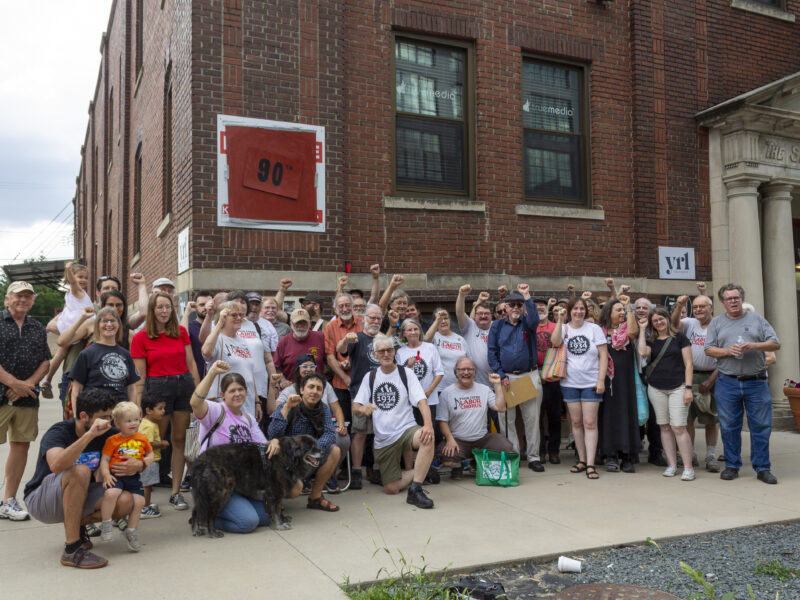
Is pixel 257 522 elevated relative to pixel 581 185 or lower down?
lower down

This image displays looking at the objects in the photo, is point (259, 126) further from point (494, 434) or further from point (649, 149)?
point (649, 149)

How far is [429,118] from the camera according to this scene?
9852 millimetres

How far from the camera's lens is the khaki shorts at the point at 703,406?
7.73 m

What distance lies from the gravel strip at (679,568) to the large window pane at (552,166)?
6.32 metres

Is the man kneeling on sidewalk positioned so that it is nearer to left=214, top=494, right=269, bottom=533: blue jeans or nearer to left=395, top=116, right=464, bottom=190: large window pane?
left=214, top=494, right=269, bottom=533: blue jeans

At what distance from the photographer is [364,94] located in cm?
932

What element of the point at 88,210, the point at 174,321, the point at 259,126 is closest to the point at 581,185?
the point at 259,126

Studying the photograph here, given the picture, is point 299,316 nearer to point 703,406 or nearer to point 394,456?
point 394,456

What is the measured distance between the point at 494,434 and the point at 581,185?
17.0ft

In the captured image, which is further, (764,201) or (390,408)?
(764,201)

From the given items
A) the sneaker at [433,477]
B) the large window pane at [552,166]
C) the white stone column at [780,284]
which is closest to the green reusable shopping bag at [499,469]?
the sneaker at [433,477]

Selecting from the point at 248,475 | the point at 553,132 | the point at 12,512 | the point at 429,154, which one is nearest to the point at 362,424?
the point at 248,475

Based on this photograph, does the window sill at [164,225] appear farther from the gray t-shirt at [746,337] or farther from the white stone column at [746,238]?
the white stone column at [746,238]

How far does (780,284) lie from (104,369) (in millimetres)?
10376
